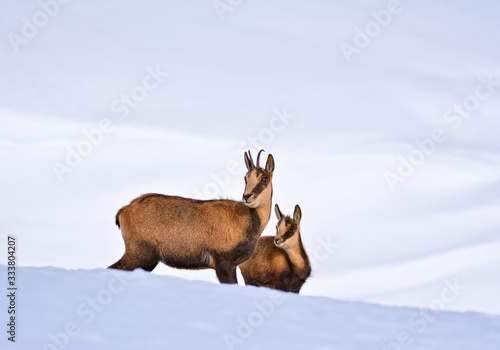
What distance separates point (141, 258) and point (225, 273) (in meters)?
1.54

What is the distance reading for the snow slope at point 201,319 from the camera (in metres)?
8.68

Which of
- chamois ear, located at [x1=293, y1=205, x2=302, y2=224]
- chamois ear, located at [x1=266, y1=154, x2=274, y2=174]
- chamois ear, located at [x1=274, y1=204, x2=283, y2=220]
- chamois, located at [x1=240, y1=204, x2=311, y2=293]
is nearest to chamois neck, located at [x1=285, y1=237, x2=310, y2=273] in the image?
chamois, located at [x1=240, y1=204, x2=311, y2=293]

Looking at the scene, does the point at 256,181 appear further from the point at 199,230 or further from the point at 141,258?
the point at 141,258

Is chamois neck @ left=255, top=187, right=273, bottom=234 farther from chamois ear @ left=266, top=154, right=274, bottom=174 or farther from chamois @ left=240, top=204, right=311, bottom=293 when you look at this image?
chamois @ left=240, top=204, right=311, bottom=293

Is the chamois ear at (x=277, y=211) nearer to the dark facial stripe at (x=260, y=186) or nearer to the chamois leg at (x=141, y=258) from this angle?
the dark facial stripe at (x=260, y=186)

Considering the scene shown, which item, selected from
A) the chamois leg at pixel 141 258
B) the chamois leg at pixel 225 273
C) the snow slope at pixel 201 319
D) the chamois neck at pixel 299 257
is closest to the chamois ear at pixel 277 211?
the chamois neck at pixel 299 257

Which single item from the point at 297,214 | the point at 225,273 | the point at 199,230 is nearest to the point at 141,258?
the point at 199,230

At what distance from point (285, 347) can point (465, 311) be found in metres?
3.42

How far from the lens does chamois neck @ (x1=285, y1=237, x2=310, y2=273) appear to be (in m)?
16.4

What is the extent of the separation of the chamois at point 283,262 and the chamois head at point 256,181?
1.30m

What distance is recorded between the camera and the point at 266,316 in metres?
9.86

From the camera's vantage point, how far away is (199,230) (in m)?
14.4

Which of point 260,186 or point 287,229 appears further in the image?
point 287,229

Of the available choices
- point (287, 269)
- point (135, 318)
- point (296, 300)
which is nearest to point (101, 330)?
point (135, 318)
